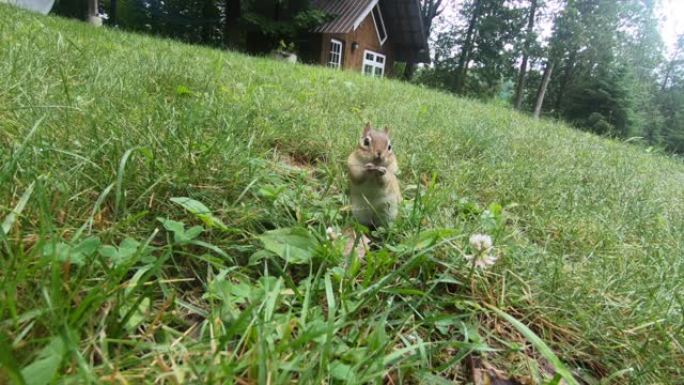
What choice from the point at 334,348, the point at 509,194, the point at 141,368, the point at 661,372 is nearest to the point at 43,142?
the point at 141,368

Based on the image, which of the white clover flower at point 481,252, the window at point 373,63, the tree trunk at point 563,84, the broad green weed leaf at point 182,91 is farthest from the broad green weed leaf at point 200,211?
the tree trunk at point 563,84

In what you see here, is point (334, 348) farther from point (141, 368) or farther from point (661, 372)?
point (661, 372)

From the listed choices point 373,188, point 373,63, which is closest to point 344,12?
point 373,63

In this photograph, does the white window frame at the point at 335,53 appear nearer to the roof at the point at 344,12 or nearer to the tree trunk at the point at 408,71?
the roof at the point at 344,12

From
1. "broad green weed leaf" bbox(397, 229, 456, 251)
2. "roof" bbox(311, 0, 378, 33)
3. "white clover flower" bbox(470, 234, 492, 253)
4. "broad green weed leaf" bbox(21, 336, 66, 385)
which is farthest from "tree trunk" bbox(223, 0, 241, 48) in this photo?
"broad green weed leaf" bbox(21, 336, 66, 385)

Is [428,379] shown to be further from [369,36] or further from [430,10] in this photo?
[430,10]
